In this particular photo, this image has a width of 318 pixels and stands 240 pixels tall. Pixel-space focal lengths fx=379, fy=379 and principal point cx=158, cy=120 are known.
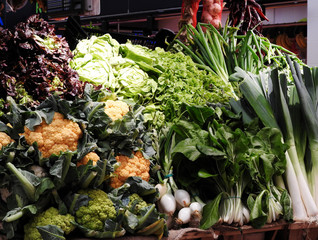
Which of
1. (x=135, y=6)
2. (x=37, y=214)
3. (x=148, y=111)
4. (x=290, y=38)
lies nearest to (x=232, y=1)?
(x=148, y=111)

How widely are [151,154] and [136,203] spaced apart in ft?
1.22

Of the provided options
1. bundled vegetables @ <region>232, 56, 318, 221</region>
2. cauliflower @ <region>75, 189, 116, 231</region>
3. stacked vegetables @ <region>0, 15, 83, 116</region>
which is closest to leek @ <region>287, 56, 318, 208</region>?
bundled vegetables @ <region>232, 56, 318, 221</region>

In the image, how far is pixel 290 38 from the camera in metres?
6.69

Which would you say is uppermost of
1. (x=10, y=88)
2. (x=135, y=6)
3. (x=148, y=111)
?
(x=135, y=6)

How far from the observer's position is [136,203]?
158 centimetres

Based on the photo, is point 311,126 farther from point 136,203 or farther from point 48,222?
point 48,222

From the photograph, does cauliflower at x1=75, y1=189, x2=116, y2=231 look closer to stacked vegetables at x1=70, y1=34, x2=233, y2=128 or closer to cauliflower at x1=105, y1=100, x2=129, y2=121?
cauliflower at x1=105, y1=100, x2=129, y2=121

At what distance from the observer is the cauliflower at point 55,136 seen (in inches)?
60.9

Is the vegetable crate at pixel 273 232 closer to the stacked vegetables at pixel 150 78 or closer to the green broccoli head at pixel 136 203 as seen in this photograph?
the green broccoli head at pixel 136 203

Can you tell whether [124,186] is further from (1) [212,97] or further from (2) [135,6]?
(2) [135,6]

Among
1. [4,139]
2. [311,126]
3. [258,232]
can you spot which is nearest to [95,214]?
[4,139]

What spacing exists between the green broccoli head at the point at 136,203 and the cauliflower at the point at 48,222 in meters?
0.25

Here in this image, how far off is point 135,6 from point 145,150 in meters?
6.51

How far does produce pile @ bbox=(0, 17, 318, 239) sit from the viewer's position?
1.46m
